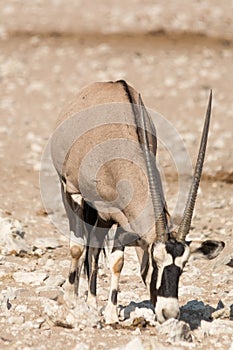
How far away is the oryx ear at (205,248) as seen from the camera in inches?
319

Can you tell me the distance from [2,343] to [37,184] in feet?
25.0

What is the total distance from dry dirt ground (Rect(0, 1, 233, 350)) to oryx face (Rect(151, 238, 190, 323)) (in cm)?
25

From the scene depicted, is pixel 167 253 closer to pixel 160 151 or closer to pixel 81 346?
pixel 81 346

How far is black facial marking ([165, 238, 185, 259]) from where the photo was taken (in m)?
7.82

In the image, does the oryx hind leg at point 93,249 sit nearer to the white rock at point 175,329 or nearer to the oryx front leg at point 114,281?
the oryx front leg at point 114,281

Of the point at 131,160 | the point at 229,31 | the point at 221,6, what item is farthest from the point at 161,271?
the point at 221,6

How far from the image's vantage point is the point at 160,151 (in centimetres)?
1744

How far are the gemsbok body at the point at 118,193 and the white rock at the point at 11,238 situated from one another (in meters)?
1.48

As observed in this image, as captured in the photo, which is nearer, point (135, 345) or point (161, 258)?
point (135, 345)

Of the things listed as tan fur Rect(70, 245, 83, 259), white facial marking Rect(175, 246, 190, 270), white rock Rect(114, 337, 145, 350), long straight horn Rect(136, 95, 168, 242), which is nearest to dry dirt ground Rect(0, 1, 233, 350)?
white rock Rect(114, 337, 145, 350)

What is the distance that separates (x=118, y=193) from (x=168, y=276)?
1216 mm

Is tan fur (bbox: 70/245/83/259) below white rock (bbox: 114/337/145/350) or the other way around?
the other way around

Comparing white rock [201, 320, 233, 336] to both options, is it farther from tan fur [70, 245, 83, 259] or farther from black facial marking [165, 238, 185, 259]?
tan fur [70, 245, 83, 259]

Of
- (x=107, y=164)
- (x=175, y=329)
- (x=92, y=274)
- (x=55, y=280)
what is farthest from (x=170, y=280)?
(x=55, y=280)
